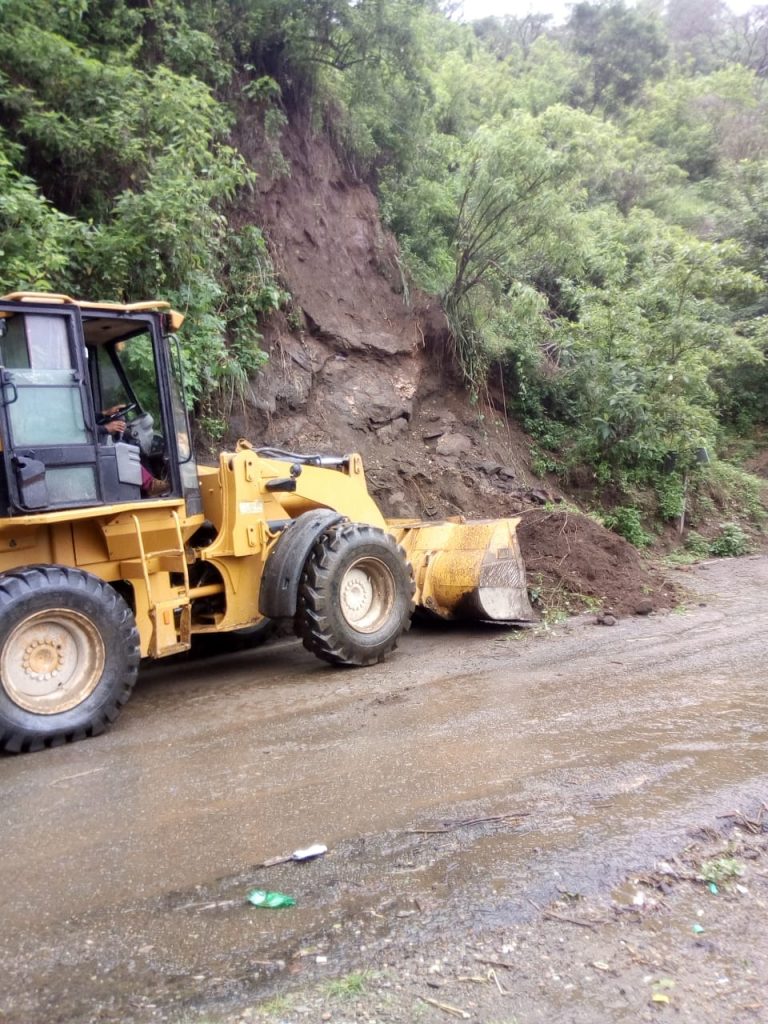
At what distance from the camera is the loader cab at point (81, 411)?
4668 mm

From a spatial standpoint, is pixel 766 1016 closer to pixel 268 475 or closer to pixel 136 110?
pixel 268 475

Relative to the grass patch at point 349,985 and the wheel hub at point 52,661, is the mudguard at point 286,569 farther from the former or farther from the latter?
the grass patch at point 349,985

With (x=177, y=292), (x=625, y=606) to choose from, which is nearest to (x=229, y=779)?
(x=625, y=606)

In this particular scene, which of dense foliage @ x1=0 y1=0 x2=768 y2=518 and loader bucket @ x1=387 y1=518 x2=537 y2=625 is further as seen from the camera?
dense foliage @ x1=0 y1=0 x2=768 y2=518

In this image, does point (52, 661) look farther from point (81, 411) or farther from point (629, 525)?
point (629, 525)

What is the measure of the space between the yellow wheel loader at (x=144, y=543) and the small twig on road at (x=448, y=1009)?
10.4ft

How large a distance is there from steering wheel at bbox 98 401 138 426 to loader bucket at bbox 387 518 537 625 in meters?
→ 3.09

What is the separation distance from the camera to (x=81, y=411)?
4965 millimetres

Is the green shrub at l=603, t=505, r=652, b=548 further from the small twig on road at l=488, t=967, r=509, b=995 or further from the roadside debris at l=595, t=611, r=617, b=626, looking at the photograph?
the small twig on road at l=488, t=967, r=509, b=995

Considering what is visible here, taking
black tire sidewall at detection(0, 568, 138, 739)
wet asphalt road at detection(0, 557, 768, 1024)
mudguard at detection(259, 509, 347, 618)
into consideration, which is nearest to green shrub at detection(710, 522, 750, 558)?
wet asphalt road at detection(0, 557, 768, 1024)

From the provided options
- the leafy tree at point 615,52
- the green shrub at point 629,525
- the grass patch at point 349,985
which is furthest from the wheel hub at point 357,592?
the leafy tree at point 615,52

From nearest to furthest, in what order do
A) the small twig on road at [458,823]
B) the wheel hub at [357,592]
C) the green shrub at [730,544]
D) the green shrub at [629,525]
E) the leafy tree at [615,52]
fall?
the small twig on road at [458,823] → the wheel hub at [357,592] → the green shrub at [629,525] → the green shrub at [730,544] → the leafy tree at [615,52]

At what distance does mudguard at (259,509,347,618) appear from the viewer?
5965 millimetres

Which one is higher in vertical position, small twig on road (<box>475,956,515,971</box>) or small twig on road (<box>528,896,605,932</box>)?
small twig on road (<box>475,956,515,971</box>)
